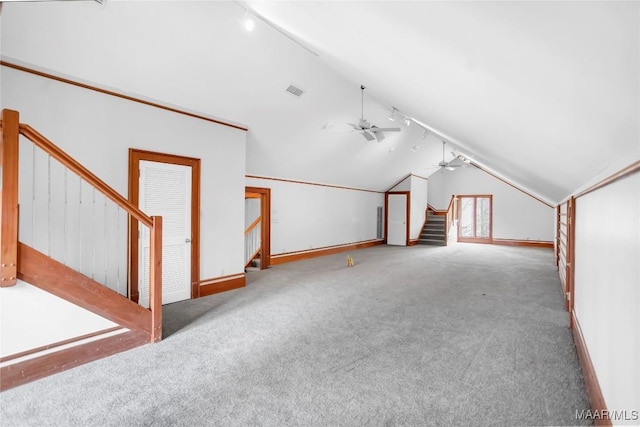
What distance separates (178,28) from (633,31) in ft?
13.2

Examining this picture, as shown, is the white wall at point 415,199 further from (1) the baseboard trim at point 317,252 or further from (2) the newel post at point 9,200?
(2) the newel post at point 9,200

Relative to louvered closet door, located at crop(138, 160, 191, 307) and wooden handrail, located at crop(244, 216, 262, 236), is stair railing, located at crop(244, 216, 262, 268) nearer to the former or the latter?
wooden handrail, located at crop(244, 216, 262, 236)

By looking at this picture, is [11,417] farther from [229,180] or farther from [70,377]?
[229,180]

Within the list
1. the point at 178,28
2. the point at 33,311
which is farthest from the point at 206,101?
the point at 33,311

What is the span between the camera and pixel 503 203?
40.9 ft

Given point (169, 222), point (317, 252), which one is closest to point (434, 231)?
point (317, 252)

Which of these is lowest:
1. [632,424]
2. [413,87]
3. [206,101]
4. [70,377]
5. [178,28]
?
[70,377]

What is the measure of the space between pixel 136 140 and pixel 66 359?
8.71 ft

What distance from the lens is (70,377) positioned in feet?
8.22

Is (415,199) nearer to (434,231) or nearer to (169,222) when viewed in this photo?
(434,231)

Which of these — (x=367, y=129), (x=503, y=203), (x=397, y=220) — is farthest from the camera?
(x=503, y=203)

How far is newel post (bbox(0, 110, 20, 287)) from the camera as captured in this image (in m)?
2.12

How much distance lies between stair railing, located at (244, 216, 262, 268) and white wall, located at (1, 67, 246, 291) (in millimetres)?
2339

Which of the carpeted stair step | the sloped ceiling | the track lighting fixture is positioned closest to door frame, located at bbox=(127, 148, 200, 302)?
the sloped ceiling
